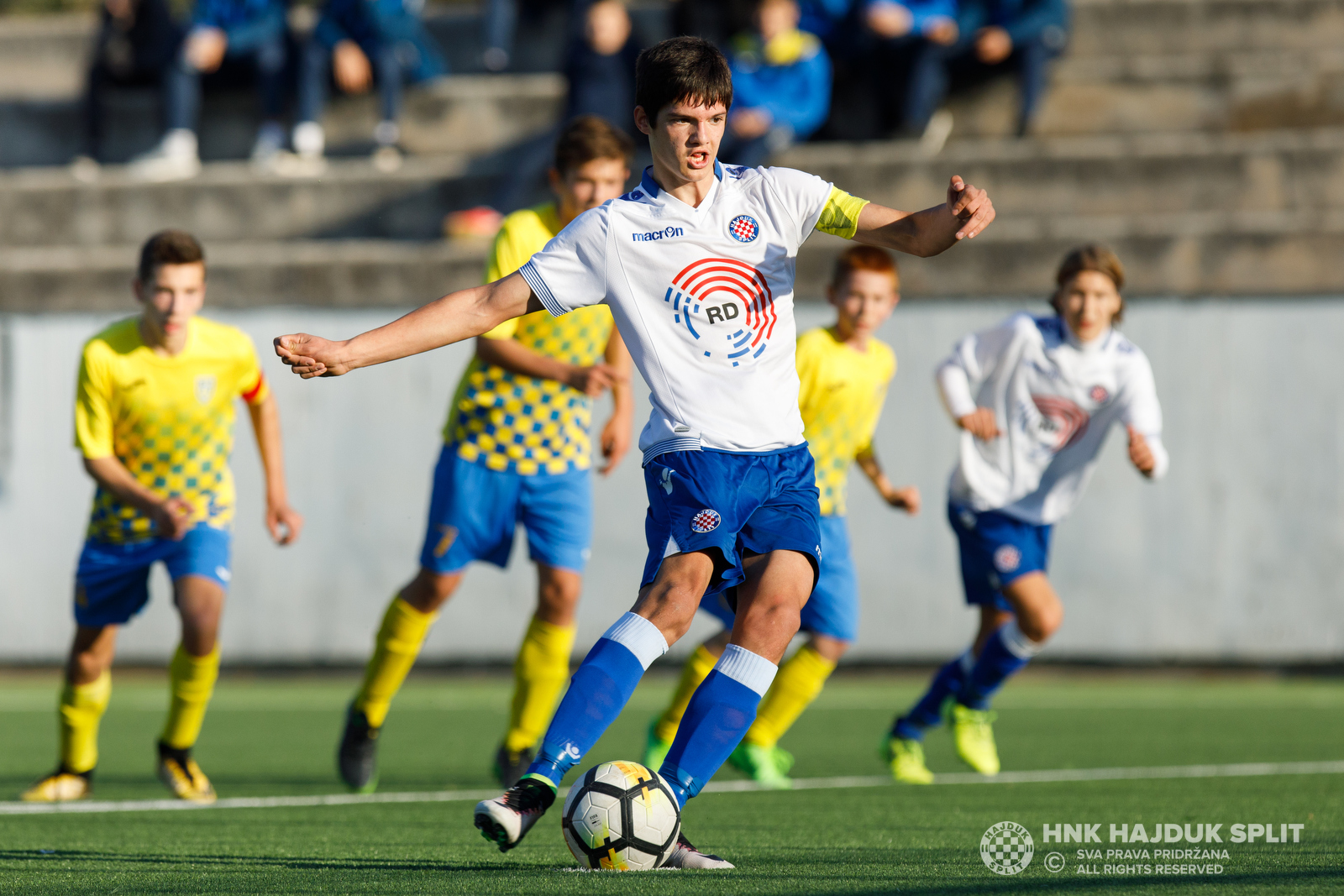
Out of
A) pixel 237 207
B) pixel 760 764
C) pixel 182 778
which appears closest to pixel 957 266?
pixel 760 764

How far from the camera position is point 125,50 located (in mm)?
14398

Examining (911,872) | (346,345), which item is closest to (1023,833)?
(911,872)

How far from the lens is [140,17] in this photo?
14227mm

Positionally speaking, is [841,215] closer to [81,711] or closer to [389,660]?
[389,660]

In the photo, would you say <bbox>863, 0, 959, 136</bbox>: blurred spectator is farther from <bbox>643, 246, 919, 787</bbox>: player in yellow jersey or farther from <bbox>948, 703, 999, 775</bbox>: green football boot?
<bbox>948, 703, 999, 775</bbox>: green football boot

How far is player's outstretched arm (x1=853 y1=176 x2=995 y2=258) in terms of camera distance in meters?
3.55

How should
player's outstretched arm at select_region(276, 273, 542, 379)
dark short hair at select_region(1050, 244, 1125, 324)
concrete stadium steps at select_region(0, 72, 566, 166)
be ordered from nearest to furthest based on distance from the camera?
player's outstretched arm at select_region(276, 273, 542, 379)
dark short hair at select_region(1050, 244, 1125, 324)
concrete stadium steps at select_region(0, 72, 566, 166)

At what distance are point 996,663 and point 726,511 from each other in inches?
116

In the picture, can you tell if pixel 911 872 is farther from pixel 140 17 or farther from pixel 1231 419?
pixel 140 17

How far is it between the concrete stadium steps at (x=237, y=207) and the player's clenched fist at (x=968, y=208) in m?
9.83

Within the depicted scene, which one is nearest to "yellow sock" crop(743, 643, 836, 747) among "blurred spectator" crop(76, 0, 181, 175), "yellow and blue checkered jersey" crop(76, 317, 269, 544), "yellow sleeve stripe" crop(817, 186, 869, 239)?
"yellow and blue checkered jersey" crop(76, 317, 269, 544)

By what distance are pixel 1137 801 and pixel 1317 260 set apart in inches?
248

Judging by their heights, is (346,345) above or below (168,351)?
above
